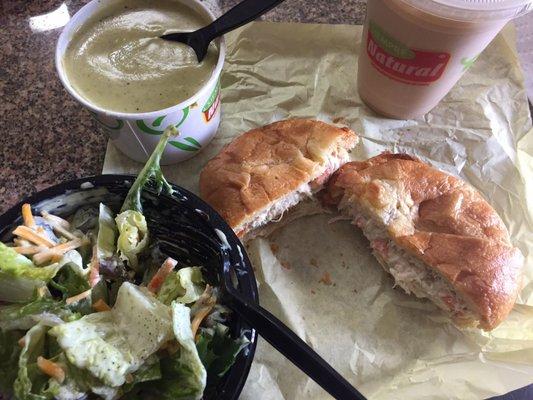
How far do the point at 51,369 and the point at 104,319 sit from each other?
0.36ft

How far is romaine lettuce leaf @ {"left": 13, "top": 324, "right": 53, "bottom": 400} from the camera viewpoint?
0.72 meters

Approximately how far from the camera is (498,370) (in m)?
1.02

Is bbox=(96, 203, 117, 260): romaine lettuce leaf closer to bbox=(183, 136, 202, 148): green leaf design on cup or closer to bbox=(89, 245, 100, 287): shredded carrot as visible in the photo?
bbox=(89, 245, 100, 287): shredded carrot

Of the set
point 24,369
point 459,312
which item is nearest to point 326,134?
point 459,312

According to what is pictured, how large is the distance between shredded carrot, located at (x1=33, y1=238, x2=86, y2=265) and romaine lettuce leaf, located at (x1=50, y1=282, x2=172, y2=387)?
0.45ft

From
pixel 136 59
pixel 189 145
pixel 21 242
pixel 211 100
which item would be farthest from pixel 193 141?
pixel 21 242

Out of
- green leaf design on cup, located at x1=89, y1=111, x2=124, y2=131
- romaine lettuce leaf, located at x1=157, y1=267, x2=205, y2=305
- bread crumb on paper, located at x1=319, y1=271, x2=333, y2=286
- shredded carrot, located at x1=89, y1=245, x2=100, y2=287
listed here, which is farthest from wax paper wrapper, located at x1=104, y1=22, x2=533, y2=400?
shredded carrot, located at x1=89, y1=245, x2=100, y2=287

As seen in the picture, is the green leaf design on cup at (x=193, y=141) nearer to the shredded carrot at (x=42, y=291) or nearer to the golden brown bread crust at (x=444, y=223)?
the golden brown bread crust at (x=444, y=223)

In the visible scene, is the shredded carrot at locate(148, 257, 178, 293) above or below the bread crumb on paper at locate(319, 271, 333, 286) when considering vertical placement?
above

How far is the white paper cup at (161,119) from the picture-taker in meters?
1.03

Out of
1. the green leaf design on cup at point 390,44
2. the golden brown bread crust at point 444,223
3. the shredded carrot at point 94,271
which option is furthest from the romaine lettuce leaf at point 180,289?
the green leaf design on cup at point 390,44

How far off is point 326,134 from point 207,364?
617 mm

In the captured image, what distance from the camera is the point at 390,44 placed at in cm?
110

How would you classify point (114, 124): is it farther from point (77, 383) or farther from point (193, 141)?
point (77, 383)
